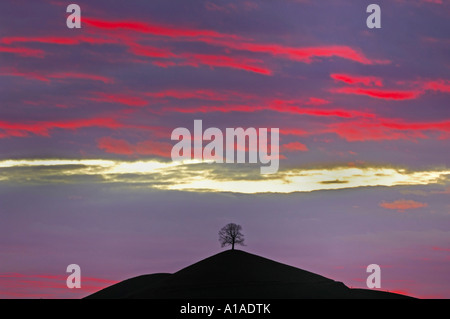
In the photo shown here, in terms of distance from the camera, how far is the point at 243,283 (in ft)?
566

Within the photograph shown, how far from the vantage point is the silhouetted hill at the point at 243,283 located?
6629 inches

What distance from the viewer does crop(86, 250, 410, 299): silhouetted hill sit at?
552ft

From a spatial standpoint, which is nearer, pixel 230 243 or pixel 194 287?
pixel 194 287

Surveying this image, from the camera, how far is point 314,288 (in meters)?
175
